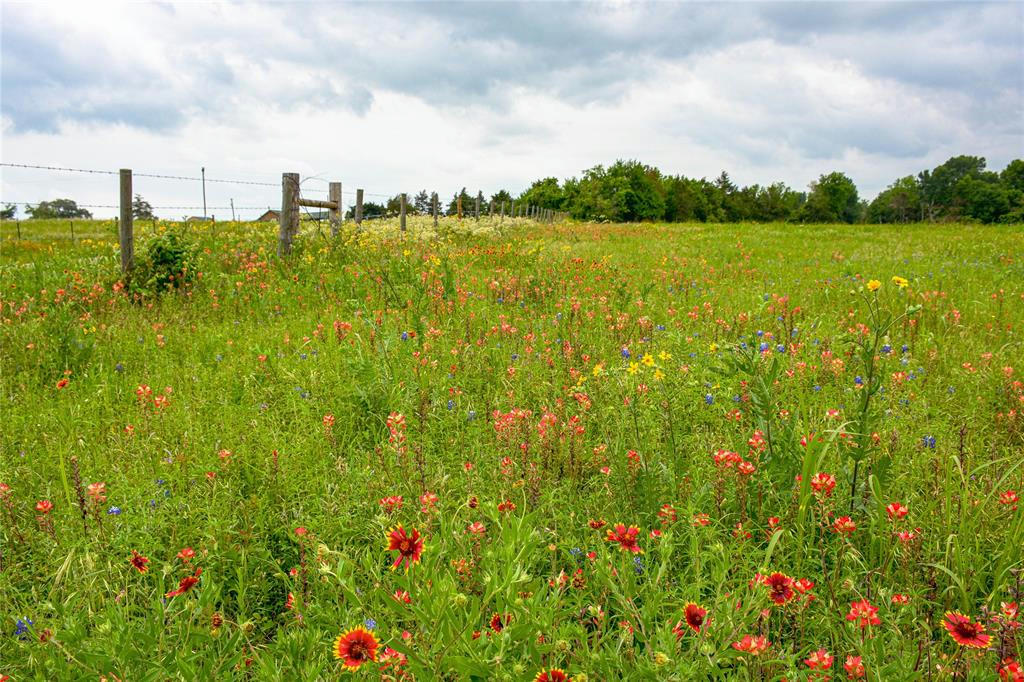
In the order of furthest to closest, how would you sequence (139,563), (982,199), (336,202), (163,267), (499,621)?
1. (982,199)
2. (336,202)
3. (163,267)
4. (139,563)
5. (499,621)

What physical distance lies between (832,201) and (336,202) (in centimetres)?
12155

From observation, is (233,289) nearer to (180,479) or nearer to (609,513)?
(180,479)

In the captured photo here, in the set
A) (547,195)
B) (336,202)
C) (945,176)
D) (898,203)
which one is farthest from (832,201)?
(336,202)

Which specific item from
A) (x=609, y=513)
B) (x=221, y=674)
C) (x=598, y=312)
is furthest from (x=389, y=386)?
(x=598, y=312)

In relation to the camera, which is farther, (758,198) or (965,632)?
(758,198)

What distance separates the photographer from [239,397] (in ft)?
13.0

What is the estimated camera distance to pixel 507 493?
248 cm

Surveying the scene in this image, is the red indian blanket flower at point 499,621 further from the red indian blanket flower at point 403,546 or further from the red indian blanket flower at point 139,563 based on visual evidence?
the red indian blanket flower at point 139,563

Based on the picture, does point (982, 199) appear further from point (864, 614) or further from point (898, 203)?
point (864, 614)

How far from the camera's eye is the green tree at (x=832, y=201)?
10094cm

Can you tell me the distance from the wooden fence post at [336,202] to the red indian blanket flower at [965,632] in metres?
9.87

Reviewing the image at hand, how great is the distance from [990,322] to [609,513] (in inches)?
219

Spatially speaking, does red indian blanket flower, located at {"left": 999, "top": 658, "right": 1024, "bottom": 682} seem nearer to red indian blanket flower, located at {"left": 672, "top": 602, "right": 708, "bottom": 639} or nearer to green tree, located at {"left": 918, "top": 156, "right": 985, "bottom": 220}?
red indian blanket flower, located at {"left": 672, "top": 602, "right": 708, "bottom": 639}

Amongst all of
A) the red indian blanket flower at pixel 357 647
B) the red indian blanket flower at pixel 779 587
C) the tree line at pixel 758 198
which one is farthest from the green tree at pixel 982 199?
the red indian blanket flower at pixel 357 647
